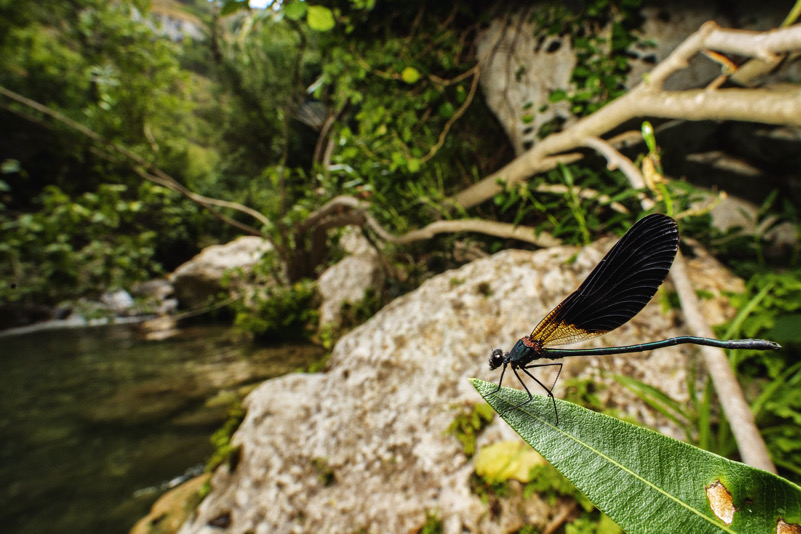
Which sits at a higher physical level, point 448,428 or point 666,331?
point 666,331

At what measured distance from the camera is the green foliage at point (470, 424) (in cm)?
153

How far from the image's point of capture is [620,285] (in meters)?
0.46

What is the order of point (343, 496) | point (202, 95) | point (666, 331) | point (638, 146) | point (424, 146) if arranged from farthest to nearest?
point (202, 95) < point (424, 146) < point (638, 146) < point (666, 331) < point (343, 496)

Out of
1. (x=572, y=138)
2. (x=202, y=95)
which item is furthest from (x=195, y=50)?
(x=572, y=138)

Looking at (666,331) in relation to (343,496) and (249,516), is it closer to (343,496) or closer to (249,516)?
(343,496)

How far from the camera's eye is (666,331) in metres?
1.77

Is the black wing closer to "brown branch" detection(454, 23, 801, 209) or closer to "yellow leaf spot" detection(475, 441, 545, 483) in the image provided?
"yellow leaf spot" detection(475, 441, 545, 483)

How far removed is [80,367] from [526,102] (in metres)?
8.08

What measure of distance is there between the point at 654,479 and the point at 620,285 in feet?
0.83

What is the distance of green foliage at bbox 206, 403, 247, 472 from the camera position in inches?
71.5

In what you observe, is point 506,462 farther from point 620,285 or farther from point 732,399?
point 620,285

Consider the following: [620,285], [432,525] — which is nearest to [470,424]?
[432,525]

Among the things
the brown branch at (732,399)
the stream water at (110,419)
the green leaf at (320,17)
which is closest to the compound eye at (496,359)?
the brown branch at (732,399)

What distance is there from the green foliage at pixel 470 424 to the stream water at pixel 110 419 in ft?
9.04
